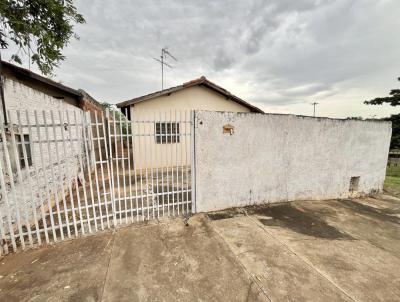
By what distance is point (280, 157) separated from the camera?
16.9ft

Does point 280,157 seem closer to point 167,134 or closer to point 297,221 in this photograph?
point 297,221

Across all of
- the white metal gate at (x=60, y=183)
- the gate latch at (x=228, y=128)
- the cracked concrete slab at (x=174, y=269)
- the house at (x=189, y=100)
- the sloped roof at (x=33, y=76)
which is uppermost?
the sloped roof at (x=33, y=76)

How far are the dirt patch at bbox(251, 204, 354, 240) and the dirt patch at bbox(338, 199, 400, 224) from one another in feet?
5.90

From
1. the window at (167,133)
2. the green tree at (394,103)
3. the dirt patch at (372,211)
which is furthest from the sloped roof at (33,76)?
the green tree at (394,103)

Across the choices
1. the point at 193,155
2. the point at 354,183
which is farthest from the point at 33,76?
the point at 354,183

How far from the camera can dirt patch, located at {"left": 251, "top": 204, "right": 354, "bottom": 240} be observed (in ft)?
12.9

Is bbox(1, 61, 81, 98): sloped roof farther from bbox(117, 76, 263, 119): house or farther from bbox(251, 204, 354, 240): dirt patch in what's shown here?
bbox(251, 204, 354, 240): dirt patch

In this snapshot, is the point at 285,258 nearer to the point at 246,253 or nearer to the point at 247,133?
the point at 246,253

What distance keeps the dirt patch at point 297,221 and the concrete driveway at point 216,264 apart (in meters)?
0.04

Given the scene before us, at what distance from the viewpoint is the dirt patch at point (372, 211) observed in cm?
509

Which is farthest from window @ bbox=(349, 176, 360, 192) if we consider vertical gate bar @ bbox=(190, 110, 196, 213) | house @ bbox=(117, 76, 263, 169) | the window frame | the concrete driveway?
house @ bbox=(117, 76, 263, 169)

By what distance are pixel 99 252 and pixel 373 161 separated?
8466 millimetres

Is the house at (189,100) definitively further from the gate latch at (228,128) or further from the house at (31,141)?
the gate latch at (228,128)

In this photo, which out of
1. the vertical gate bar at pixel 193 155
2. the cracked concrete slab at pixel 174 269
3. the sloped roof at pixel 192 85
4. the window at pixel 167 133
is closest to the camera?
the cracked concrete slab at pixel 174 269
